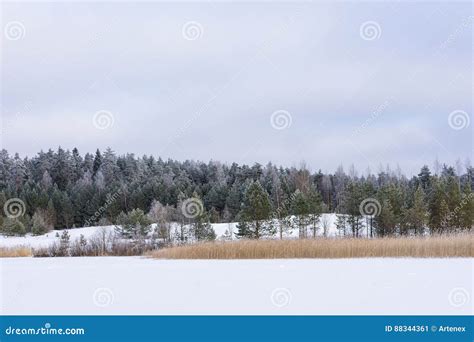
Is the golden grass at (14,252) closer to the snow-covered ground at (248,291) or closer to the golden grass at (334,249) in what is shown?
the golden grass at (334,249)

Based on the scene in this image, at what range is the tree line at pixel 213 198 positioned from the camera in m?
30.6

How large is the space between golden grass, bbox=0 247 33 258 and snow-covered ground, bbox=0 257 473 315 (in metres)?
9.53

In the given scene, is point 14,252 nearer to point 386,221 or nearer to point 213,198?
point 386,221

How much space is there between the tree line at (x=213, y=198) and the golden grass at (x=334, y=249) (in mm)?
9691

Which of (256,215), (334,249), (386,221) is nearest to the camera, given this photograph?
(334,249)

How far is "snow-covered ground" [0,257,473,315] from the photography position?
6438mm

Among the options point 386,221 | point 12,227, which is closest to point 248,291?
point 386,221

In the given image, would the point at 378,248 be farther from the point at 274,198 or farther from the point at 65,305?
the point at 274,198

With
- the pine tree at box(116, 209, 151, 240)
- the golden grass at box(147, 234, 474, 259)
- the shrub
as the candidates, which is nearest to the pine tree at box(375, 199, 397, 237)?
A: the pine tree at box(116, 209, 151, 240)

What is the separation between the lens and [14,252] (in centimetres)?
1952

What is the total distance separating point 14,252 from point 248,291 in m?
14.6

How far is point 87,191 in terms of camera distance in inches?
2005

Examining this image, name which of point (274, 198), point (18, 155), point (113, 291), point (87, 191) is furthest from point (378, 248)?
point (18, 155)

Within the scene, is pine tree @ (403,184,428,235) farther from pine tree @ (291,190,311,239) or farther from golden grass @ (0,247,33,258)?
golden grass @ (0,247,33,258)
